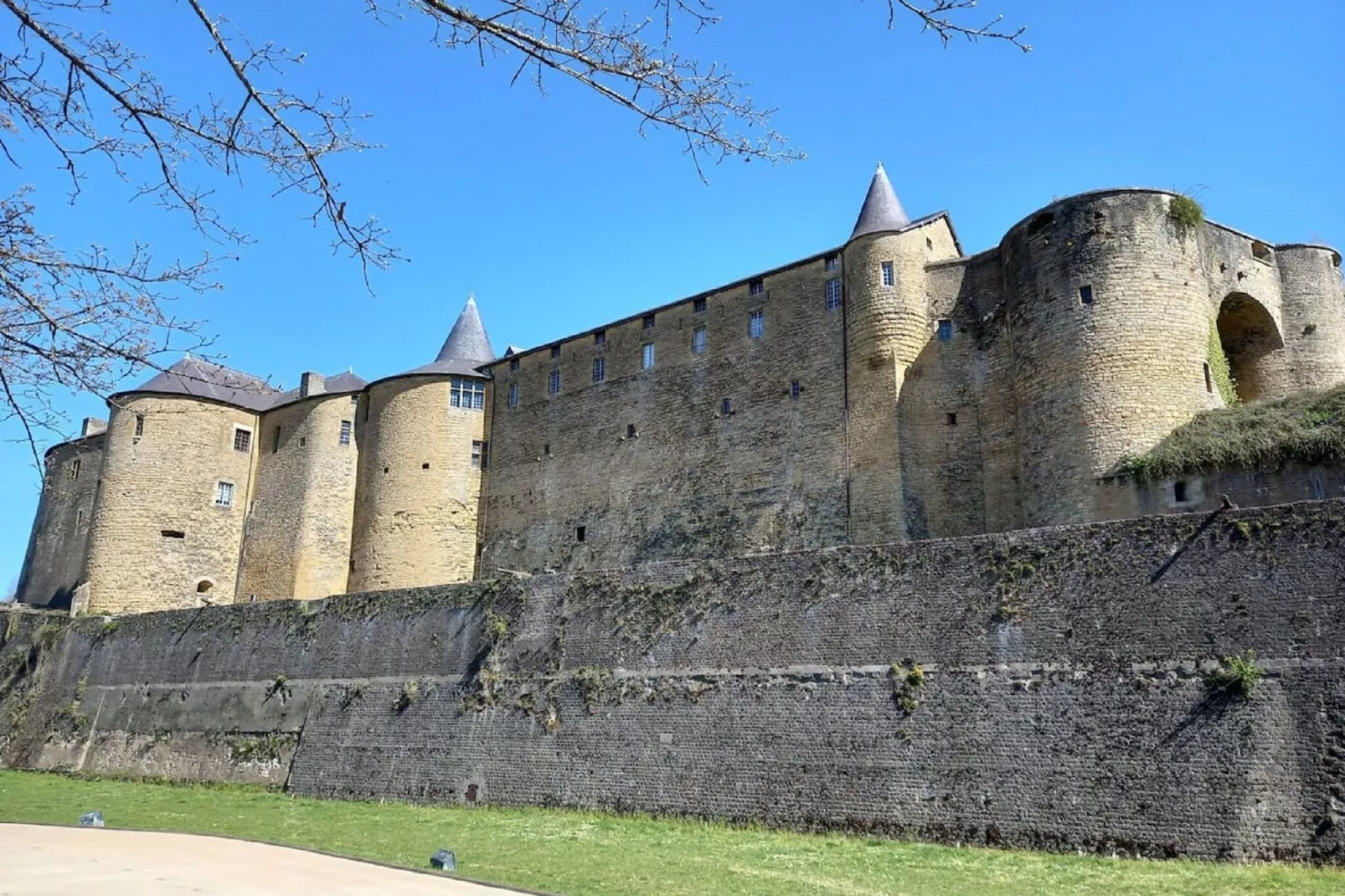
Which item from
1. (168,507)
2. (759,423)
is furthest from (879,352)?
(168,507)

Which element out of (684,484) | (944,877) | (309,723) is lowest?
(944,877)

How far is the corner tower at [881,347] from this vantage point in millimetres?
25984

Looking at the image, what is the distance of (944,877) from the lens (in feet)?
40.8

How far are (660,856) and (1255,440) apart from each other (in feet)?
44.9

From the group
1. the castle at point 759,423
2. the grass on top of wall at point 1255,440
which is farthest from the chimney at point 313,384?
the grass on top of wall at point 1255,440

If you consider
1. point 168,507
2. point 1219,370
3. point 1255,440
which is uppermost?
point 1219,370

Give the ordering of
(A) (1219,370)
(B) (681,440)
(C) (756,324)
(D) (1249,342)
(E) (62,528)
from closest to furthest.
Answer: (A) (1219,370), (D) (1249,342), (C) (756,324), (B) (681,440), (E) (62,528)

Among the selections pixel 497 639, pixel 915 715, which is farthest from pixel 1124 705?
pixel 497 639

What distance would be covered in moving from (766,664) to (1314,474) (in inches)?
418

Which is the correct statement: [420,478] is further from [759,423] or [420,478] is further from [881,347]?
[881,347]

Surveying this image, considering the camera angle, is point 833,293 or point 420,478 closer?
point 833,293

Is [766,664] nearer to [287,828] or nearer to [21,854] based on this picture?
[287,828]

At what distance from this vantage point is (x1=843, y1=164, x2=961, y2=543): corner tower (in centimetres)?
2598

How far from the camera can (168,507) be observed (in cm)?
3600
